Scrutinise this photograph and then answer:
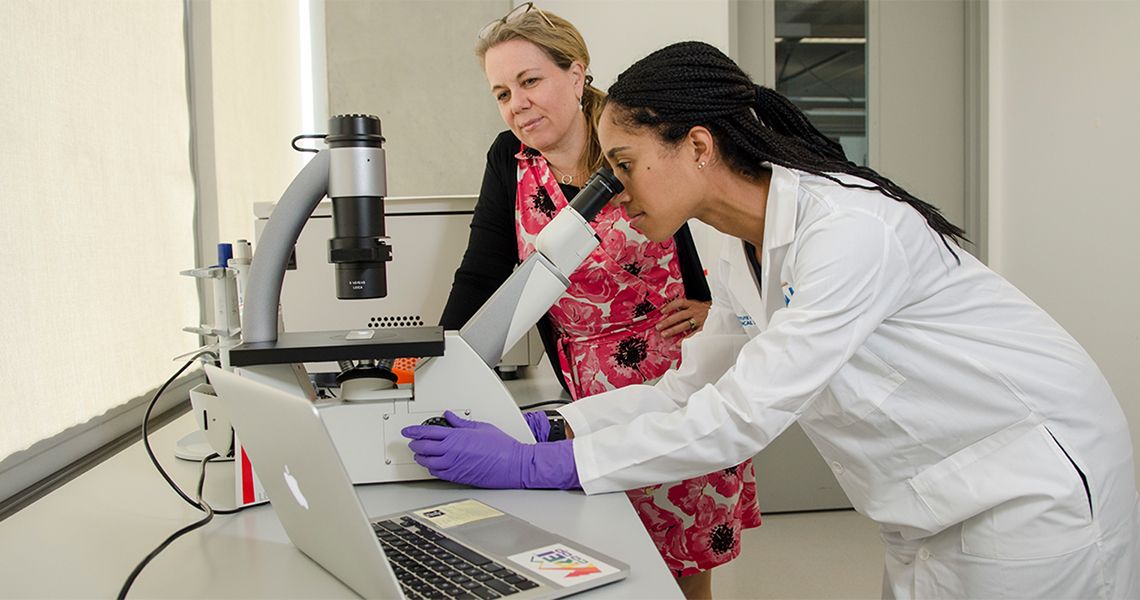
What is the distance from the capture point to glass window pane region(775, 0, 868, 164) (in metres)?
3.34

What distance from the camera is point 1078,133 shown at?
9.66 feet

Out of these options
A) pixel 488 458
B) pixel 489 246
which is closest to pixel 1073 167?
pixel 489 246

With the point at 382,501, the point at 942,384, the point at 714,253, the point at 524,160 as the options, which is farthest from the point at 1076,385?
the point at 714,253

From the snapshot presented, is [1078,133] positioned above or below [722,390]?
above

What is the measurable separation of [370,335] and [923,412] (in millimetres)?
726

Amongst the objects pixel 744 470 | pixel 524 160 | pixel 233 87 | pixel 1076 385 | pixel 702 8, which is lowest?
pixel 744 470

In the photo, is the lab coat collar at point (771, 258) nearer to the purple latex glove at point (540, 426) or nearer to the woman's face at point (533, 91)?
the purple latex glove at point (540, 426)

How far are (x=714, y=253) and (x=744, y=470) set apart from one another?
153 centimetres

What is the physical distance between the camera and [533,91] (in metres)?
1.65

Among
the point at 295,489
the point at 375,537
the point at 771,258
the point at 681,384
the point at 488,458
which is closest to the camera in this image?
the point at 375,537

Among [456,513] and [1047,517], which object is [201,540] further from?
[1047,517]

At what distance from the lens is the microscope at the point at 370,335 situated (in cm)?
105

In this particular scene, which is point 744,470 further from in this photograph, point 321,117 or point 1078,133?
point 321,117

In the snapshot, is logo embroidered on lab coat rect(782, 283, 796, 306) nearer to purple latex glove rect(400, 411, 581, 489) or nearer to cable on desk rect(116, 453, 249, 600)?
purple latex glove rect(400, 411, 581, 489)
